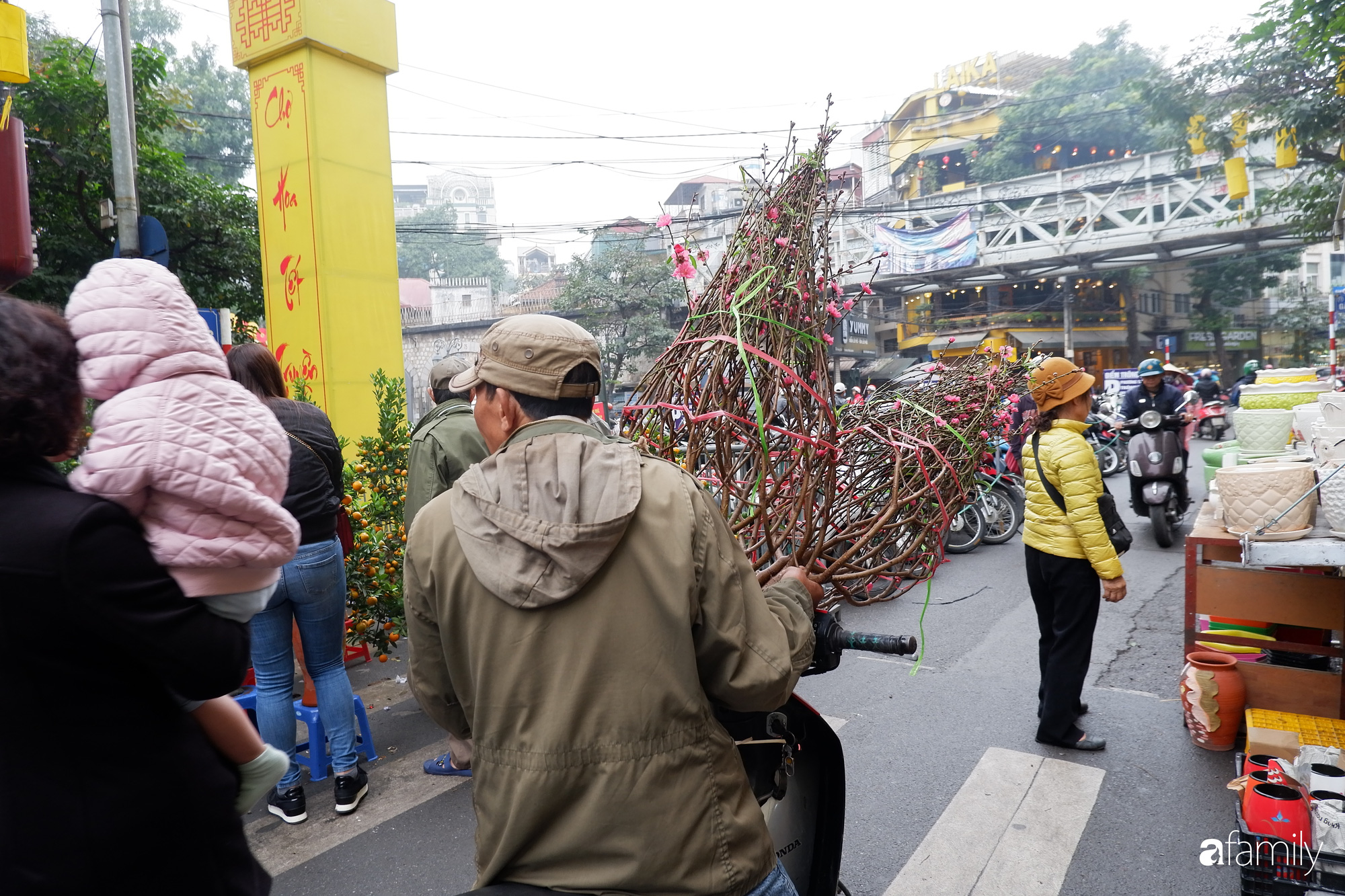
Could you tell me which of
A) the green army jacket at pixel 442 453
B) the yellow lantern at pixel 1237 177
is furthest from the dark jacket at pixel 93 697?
the yellow lantern at pixel 1237 177

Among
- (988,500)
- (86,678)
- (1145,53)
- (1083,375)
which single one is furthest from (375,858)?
(1145,53)

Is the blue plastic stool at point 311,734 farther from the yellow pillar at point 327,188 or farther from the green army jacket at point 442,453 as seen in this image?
the yellow pillar at point 327,188

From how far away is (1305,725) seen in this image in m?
3.30

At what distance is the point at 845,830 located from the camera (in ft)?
10.2

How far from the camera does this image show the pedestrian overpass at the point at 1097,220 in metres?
20.3

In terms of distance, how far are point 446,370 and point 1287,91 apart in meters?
12.0

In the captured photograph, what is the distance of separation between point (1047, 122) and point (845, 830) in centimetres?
3551

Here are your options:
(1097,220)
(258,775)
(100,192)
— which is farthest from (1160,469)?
(1097,220)

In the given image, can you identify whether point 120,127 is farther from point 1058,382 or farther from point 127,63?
point 1058,382

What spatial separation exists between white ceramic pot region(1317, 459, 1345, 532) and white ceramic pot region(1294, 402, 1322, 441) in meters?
1.08

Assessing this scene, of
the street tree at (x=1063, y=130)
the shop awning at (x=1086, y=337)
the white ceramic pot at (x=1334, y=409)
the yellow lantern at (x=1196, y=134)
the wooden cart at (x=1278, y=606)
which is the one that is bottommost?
the wooden cart at (x=1278, y=606)

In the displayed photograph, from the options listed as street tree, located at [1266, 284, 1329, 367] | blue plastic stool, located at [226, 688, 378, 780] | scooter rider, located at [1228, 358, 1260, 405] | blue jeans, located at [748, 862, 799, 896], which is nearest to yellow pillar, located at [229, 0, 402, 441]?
blue plastic stool, located at [226, 688, 378, 780]

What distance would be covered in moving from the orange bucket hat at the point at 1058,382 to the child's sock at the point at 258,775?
3331mm

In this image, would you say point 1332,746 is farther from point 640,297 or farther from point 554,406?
point 640,297
